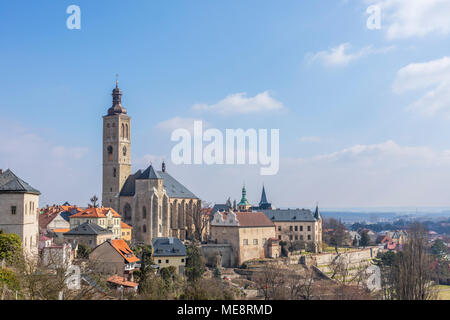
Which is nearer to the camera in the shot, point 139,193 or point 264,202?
point 139,193

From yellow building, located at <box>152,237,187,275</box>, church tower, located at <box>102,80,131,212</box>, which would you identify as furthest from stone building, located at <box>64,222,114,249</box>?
church tower, located at <box>102,80,131,212</box>

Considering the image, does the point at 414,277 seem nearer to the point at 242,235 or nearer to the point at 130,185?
the point at 242,235

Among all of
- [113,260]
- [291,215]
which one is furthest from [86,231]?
[291,215]

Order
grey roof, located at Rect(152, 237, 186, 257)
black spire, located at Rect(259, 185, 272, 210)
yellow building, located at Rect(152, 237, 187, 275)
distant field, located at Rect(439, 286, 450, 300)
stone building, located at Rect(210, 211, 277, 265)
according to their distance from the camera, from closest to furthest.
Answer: yellow building, located at Rect(152, 237, 187, 275)
grey roof, located at Rect(152, 237, 186, 257)
distant field, located at Rect(439, 286, 450, 300)
stone building, located at Rect(210, 211, 277, 265)
black spire, located at Rect(259, 185, 272, 210)

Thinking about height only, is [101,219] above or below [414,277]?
above

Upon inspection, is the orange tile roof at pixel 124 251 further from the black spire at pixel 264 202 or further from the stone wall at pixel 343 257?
the black spire at pixel 264 202

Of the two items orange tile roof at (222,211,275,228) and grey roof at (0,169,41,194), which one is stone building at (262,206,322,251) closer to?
orange tile roof at (222,211,275,228)

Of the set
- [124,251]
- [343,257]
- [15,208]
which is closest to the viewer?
[15,208]
